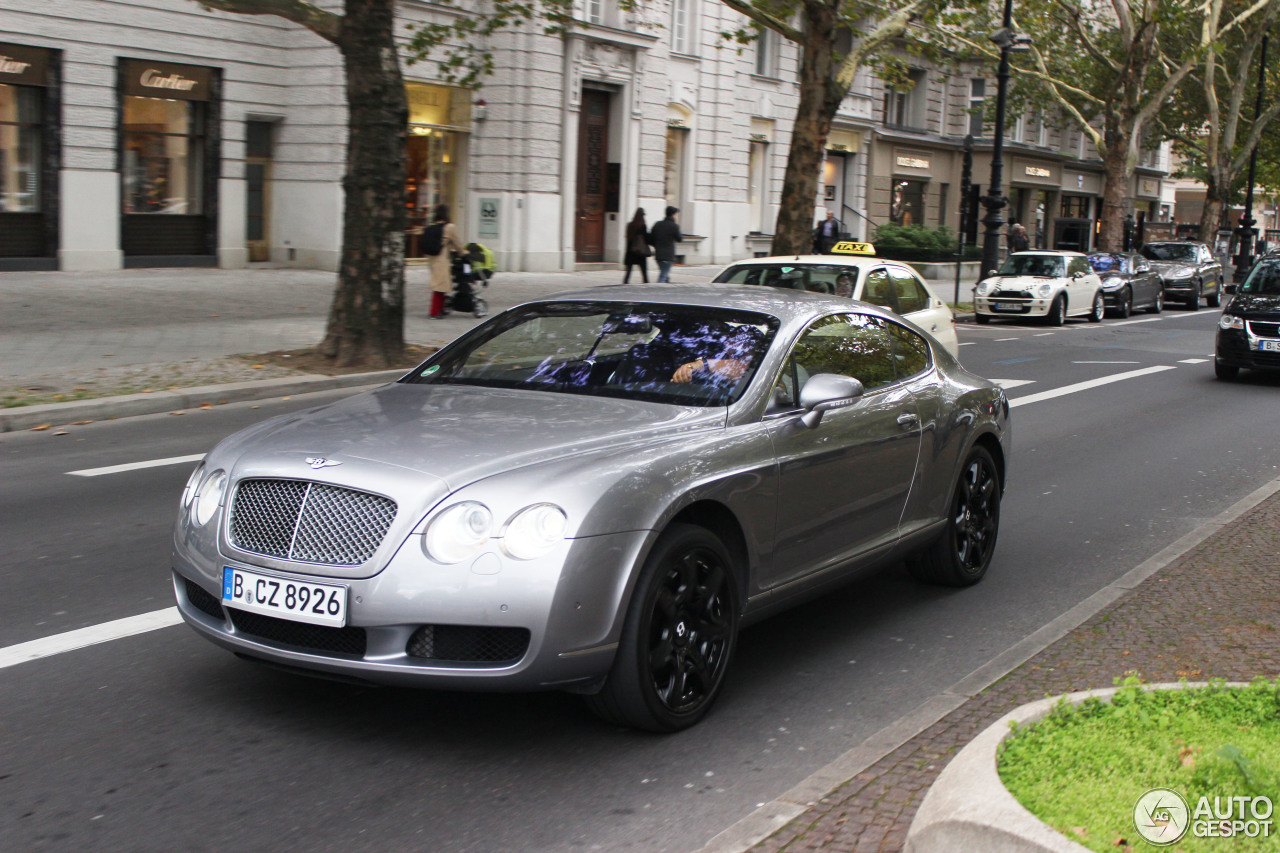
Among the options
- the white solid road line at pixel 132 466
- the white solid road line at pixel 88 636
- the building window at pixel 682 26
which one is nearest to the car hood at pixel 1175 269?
the building window at pixel 682 26

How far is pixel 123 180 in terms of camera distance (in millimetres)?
25031

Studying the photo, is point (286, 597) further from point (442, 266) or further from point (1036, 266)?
point (1036, 266)

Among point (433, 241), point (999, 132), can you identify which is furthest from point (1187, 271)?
point (433, 241)

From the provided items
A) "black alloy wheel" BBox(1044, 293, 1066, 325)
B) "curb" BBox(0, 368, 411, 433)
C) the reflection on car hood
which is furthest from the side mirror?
"black alloy wheel" BBox(1044, 293, 1066, 325)

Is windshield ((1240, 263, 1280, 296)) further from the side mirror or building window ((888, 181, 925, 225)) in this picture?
building window ((888, 181, 925, 225))

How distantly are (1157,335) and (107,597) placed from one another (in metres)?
24.0

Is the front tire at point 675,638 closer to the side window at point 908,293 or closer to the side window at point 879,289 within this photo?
the side window at point 879,289

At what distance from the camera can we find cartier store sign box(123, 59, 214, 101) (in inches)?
978

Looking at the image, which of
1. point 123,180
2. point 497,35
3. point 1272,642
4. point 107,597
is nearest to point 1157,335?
point 497,35

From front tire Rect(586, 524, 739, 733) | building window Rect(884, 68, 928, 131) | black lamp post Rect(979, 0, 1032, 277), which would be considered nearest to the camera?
front tire Rect(586, 524, 739, 733)

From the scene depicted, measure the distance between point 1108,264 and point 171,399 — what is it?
25.5m

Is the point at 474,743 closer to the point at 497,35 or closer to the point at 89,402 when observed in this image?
the point at 89,402

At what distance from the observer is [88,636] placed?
5488mm

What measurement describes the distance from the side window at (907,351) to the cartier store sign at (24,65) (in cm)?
2094
